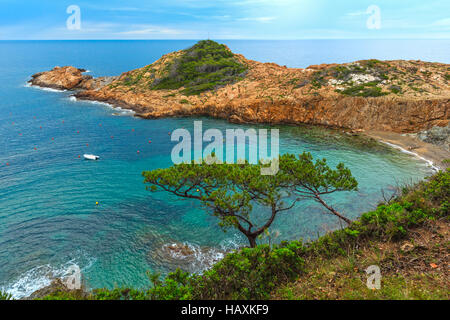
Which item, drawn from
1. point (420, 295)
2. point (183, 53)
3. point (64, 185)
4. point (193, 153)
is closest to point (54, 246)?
point (64, 185)

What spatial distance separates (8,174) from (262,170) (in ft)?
126

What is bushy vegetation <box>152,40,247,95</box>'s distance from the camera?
7801cm

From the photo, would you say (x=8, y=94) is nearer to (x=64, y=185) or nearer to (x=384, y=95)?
(x=64, y=185)

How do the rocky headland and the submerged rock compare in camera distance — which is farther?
the rocky headland

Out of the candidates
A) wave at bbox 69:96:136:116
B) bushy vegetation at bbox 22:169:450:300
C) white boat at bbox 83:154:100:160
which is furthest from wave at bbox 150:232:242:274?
wave at bbox 69:96:136:116

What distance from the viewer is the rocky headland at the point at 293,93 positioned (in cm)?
5104

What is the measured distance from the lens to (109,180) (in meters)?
34.6

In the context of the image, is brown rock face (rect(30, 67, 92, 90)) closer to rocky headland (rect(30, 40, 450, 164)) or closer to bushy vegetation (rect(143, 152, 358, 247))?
rocky headland (rect(30, 40, 450, 164))

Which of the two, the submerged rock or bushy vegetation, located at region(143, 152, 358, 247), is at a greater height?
the submerged rock

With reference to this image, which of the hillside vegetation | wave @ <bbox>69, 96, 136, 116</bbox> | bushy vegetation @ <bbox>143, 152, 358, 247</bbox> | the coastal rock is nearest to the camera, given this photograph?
the coastal rock

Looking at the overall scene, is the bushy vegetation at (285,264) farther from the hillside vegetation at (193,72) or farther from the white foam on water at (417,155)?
the hillside vegetation at (193,72)

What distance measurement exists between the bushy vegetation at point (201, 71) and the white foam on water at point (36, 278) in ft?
203

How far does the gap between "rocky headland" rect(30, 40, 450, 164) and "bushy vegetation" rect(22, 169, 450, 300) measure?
33849 mm

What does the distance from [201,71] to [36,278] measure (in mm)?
76975
